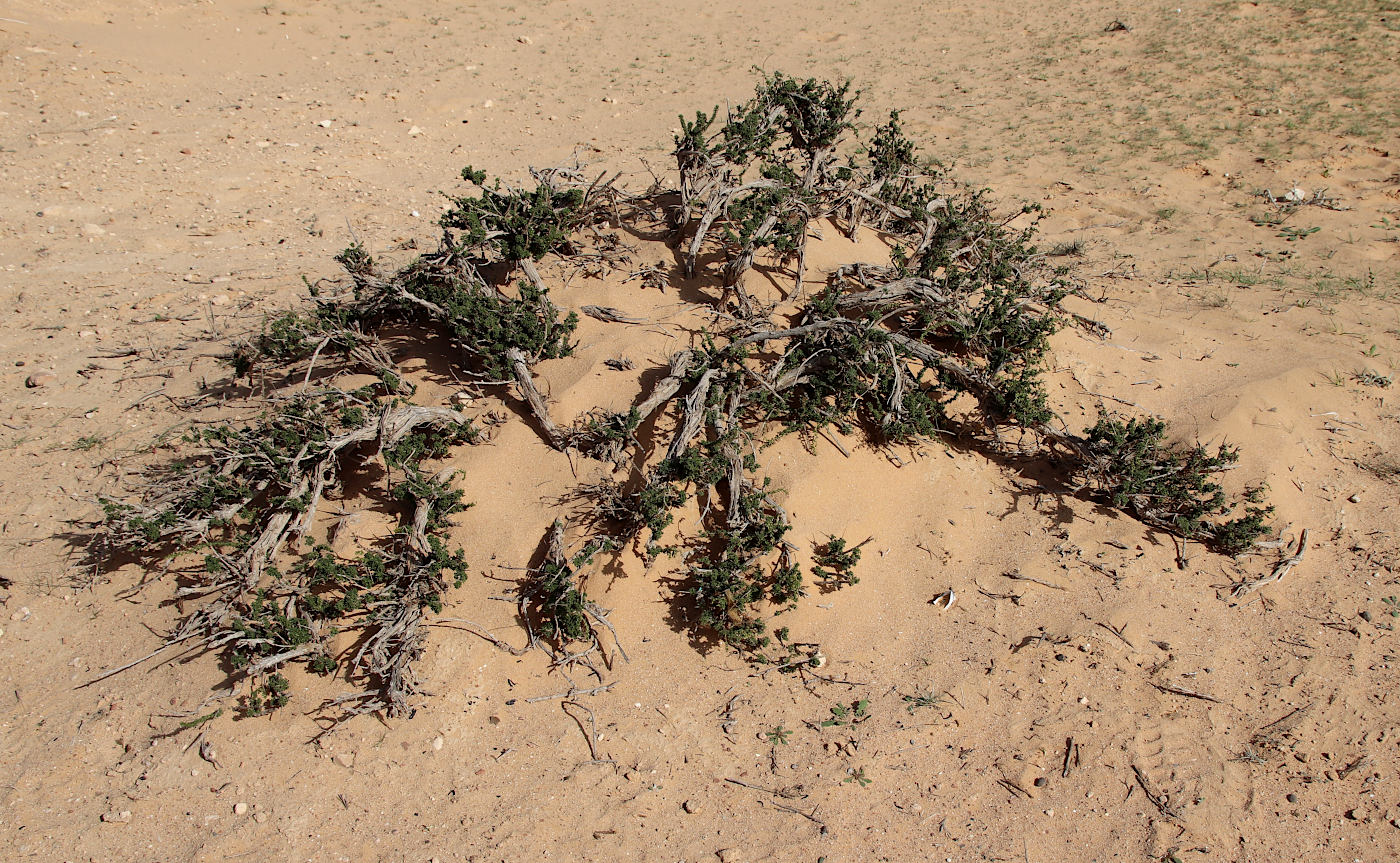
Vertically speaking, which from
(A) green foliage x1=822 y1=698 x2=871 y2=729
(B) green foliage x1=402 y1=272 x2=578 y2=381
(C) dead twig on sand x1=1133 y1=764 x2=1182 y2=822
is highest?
(B) green foliage x1=402 y1=272 x2=578 y2=381

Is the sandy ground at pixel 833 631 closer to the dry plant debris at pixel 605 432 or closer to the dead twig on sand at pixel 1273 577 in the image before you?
the dead twig on sand at pixel 1273 577

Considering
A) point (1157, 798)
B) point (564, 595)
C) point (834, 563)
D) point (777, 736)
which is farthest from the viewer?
point (834, 563)

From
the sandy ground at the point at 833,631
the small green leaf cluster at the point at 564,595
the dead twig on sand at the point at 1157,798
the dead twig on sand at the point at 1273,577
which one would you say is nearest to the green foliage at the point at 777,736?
the sandy ground at the point at 833,631

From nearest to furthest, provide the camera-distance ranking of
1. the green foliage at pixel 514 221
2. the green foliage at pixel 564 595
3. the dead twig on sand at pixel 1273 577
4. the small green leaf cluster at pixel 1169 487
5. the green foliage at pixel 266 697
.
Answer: the green foliage at pixel 266 697
the green foliage at pixel 564 595
the dead twig on sand at pixel 1273 577
the small green leaf cluster at pixel 1169 487
the green foliage at pixel 514 221

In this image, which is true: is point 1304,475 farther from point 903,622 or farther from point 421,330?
point 421,330

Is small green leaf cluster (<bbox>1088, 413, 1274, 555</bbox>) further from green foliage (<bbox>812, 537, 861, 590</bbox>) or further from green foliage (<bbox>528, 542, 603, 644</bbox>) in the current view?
green foliage (<bbox>528, 542, 603, 644</bbox>)

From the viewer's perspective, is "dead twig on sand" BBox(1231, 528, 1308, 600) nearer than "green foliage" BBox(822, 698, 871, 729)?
No

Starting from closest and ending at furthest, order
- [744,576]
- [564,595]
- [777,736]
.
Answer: [777,736] < [564,595] < [744,576]

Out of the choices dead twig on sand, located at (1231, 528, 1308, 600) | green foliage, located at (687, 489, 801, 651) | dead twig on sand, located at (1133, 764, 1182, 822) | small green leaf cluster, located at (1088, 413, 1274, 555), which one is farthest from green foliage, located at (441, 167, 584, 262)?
dead twig on sand, located at (1231, 528, 1308, 600)

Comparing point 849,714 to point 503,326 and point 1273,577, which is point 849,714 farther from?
point 503,326

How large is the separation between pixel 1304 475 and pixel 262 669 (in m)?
4.94

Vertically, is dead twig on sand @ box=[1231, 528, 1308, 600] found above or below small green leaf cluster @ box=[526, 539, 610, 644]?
below

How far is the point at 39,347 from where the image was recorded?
4.78 metres

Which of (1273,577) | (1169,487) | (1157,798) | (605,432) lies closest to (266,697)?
(605,432)
